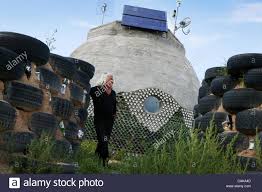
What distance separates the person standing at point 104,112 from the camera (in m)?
5.84

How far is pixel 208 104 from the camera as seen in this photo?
6766 mm

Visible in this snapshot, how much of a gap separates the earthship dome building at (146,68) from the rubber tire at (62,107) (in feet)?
32.6

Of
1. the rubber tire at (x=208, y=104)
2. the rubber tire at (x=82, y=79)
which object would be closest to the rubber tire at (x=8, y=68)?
the rubber tire at (x=82, y=79)

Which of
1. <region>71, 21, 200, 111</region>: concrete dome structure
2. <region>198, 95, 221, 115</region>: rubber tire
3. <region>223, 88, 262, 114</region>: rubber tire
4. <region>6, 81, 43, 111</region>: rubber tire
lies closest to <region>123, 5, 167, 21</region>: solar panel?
<region>71, 21, 200, 111</region>: concrete dome structure

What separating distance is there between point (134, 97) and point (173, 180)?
12.8 meters

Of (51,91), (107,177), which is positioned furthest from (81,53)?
(107,177)

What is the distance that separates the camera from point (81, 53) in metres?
19.1

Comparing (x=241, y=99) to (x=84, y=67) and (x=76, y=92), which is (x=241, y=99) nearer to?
(x=76, y=92)

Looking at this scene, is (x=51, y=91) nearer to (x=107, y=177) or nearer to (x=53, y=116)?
(x=53, y=116)

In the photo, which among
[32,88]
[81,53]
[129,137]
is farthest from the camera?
[81,53]

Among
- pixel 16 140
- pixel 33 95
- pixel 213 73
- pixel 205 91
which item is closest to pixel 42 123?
pixel 33 95

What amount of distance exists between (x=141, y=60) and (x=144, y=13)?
280 cm

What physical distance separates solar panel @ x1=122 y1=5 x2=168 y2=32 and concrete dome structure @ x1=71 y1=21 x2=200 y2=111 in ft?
0.87

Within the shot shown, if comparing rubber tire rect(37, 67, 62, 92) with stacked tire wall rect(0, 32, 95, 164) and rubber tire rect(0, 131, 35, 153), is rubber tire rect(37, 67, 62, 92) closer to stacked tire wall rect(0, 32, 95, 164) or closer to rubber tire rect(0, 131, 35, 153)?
stacked tire wall rect(0, 32, 95, 164)
